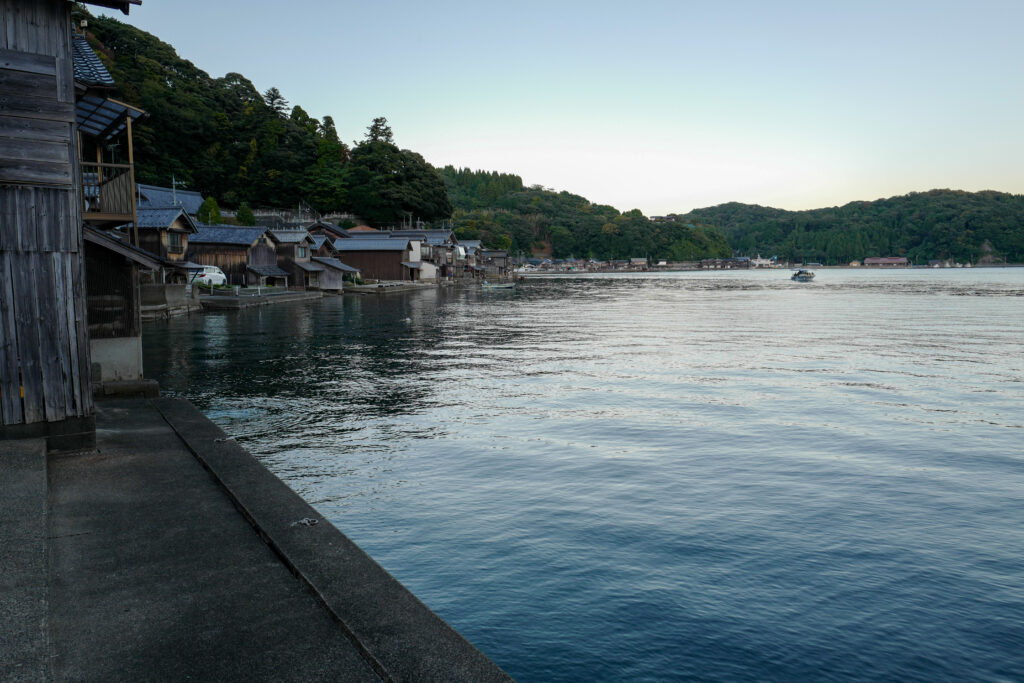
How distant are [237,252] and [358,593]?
207ft

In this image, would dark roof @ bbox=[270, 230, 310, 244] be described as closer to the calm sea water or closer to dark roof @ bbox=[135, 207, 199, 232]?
dark roof @ bbox=[135, 207, 199, 232]

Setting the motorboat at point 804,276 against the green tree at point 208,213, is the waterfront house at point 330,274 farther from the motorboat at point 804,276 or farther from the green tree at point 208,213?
the motorboat at point 804,276

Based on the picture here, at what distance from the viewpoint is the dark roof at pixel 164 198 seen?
53.4 metres

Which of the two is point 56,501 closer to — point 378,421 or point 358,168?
point 378,421

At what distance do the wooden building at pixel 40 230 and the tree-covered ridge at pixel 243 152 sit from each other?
92.6 metres

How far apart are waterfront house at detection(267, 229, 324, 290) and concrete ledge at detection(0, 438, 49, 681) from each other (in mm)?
62538

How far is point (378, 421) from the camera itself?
15.9m

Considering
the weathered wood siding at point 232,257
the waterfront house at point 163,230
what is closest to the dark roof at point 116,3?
the waterfront house at point 163,230

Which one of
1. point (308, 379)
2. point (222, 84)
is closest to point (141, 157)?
point (222, 84)

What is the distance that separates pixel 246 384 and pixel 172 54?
12165 centimetres

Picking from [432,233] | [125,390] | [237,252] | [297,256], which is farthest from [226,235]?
[432,233]

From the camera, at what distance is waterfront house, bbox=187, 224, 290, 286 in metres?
60.1

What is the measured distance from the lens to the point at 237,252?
62562 mm

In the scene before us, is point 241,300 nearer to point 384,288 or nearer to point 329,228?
point 384,288
